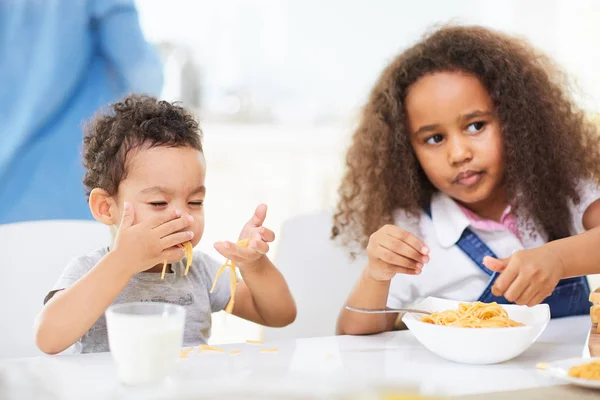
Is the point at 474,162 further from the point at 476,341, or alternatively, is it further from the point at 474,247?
the point at 476,341

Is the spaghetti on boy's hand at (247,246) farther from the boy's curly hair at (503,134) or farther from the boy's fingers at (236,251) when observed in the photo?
the boy's curly hair at (503,134)

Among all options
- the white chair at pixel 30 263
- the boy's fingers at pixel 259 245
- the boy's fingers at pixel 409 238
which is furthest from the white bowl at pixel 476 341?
the white chair at pixel 30 263

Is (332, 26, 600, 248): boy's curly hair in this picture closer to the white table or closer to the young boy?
the young boy

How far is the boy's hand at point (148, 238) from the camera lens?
1027 millimetres

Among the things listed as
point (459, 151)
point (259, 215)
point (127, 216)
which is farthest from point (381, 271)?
point (127, 216)

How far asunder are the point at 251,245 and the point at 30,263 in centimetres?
51

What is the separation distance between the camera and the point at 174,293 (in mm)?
1253

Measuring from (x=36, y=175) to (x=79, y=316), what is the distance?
2.85 ft

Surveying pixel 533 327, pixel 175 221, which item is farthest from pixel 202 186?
pixel 533 327

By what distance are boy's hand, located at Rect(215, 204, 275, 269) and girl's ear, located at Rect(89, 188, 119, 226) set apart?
9.3 inches

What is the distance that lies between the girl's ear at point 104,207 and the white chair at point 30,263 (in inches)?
6.9

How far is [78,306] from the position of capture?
100 cm

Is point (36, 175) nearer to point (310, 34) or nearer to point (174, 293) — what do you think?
point (174, 293)

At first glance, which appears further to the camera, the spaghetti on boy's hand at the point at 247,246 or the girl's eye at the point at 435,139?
the girl's eye at the point at 435,139
